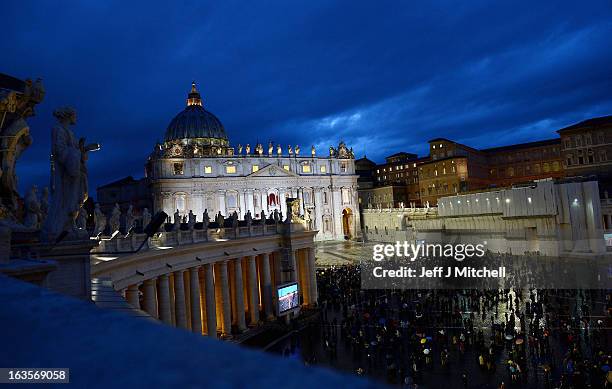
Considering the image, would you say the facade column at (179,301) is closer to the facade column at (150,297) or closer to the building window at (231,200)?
the facade column at (150,297)

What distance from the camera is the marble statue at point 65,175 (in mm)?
10945

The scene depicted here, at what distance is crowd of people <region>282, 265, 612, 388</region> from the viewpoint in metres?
20.6

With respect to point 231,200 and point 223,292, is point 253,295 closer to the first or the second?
point 223,292

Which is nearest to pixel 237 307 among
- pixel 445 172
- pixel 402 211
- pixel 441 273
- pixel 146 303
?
pixel 146 303

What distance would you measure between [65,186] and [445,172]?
96.7 meters

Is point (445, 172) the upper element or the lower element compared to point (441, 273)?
upper

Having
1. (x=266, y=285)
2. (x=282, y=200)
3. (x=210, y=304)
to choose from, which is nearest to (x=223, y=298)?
(x=210, y=304)

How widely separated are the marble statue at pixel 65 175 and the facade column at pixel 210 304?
54.1ft

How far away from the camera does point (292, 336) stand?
102 feet

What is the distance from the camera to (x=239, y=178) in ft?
305

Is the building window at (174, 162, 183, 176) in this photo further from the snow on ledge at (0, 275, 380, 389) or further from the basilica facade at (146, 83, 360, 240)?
the snow on ledge at (0, 275, 380, 389)

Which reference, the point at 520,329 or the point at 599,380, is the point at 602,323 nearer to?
the point at 520,329

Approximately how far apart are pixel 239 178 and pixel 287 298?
63.2m

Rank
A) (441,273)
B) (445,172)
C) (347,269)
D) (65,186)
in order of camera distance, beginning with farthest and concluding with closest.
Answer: (445,172), (347,269), (441,273), (65,186)
